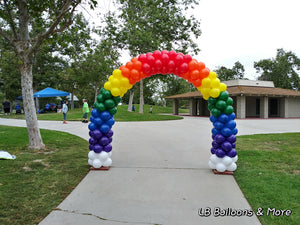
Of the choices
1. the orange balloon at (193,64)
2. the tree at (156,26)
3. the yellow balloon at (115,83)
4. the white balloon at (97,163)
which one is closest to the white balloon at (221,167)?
the orange balloon at (193,64)

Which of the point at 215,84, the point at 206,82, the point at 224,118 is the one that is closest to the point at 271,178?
the point at 224,118

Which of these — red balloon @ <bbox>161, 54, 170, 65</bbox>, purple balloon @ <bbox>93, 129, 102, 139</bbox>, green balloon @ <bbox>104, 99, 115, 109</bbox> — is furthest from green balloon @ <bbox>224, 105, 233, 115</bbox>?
purple balloon @ <bbox>93, 129, 102, 139</bbox>

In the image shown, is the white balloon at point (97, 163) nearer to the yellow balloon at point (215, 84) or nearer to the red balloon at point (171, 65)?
the red balloon at point (171, 65)

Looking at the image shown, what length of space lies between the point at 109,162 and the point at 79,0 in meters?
5.29

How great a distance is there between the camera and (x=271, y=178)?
4672 millimetres

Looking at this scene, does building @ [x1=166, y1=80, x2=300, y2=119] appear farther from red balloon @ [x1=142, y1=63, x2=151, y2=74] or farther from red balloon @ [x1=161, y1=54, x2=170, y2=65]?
red balloon @ [x1=142, y1=63, x2=151, y2=74]

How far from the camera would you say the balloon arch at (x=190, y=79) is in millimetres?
4992

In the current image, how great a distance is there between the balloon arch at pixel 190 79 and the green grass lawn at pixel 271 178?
2.12ft

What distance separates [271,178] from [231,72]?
47.9 m

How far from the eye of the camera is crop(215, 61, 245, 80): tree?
47906mm

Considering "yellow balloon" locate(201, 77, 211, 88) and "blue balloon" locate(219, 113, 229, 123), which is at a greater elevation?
"yellow balloon" locate(201, 77, 211, 88)

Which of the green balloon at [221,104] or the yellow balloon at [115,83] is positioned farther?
the yellow balloon at [115,83]

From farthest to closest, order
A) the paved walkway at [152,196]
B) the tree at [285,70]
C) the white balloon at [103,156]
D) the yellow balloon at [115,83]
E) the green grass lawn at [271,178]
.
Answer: the tree at [285,70] < the white balloon at [103,156] < the yellow balloon at [115,83] < the green grass lawn at [271,178] < the paved walkway at [152,196]

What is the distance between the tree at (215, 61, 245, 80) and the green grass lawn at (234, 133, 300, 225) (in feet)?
140
